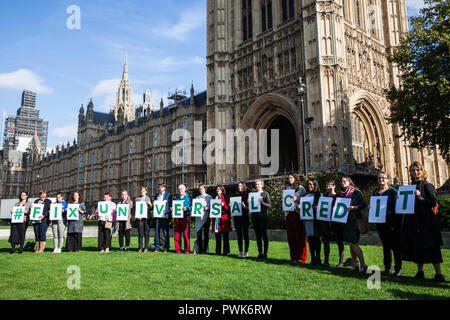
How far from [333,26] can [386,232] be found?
2391cm

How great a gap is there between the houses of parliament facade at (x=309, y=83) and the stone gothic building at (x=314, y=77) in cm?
9

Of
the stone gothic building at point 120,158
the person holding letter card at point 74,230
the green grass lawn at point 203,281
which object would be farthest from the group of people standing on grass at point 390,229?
the stone gothic building at point 120,158

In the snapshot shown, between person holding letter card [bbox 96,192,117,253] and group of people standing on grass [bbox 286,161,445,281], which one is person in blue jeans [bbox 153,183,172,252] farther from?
group of people standing on grass [bbox 286,161,445,281]

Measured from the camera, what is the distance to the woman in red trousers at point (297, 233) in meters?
8.69

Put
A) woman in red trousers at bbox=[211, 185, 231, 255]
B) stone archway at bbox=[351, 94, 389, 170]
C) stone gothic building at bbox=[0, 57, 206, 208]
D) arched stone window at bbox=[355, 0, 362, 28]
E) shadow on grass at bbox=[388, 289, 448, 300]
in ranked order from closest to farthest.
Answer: shadow on grass at bbox=[388, 289, 448, 300] < woman in red trousers at bbox=[211, 185, 231, 255] < stone archway at bbox=[351, 94, 389, 170] < arched stone window at bbox=[355, 0, 362, 28] < stone gothic building at bbox=[0, 57, 206, 208]

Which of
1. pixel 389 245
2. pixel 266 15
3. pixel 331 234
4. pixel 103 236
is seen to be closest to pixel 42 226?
pixel 103 236

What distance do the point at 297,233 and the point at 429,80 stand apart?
1447 cm

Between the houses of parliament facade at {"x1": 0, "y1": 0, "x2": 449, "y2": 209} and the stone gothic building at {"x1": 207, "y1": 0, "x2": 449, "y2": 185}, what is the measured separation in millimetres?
88

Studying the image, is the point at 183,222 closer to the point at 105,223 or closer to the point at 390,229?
the point at 105,223

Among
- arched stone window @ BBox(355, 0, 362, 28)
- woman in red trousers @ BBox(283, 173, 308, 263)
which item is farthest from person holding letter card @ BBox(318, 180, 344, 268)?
arched stone window @ BBox(355, 0, 362, 28)

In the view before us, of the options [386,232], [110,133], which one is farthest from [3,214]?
[386,232]

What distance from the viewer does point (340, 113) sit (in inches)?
1048

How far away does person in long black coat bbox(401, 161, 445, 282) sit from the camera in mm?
6395

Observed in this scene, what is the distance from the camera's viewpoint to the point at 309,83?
27516 millimetres
